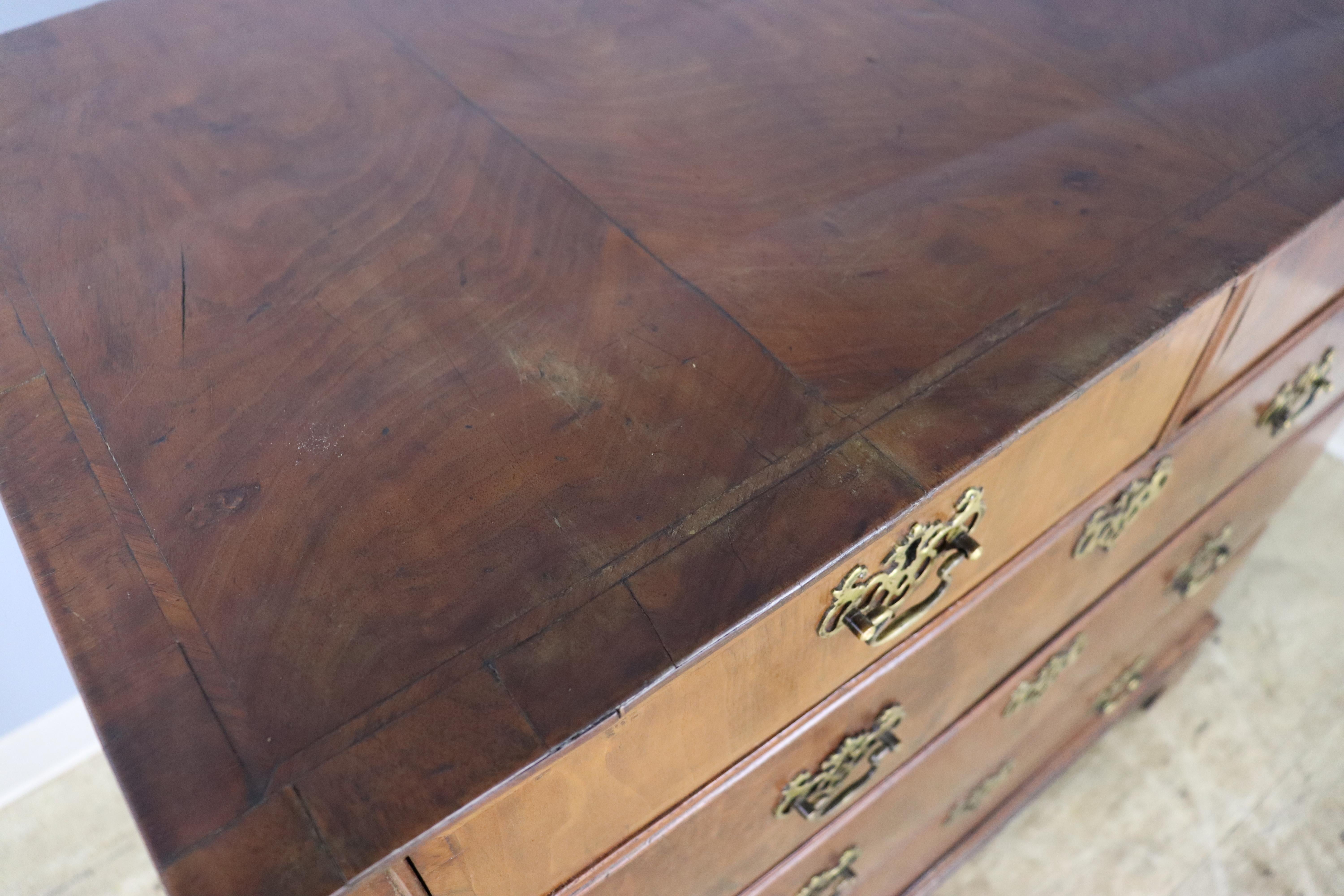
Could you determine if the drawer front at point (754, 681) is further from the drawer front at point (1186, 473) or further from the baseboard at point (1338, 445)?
the baseboard at point (1338, 445)

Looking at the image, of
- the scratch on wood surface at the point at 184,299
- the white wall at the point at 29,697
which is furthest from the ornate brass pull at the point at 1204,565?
the white wall at the point at 29,697

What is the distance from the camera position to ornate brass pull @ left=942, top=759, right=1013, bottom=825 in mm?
994

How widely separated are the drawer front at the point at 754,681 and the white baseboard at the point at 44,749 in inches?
37.9

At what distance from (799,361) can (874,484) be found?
0.09 metres

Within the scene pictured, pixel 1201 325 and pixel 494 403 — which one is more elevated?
pixel 494 403

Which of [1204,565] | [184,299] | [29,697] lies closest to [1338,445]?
[1204,565]

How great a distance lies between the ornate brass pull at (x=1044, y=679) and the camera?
88cm

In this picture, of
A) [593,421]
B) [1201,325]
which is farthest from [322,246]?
[1201,325]

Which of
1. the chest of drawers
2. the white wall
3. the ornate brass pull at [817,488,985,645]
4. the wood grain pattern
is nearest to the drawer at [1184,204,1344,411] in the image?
the chest of drawers

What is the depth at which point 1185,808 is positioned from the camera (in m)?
1.18

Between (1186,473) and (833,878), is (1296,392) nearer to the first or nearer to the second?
(1186,473)

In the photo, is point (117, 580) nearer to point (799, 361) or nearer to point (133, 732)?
point (133, 732)

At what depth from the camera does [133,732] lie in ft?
1.25

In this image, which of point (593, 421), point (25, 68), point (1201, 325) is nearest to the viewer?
point (593, 421)
